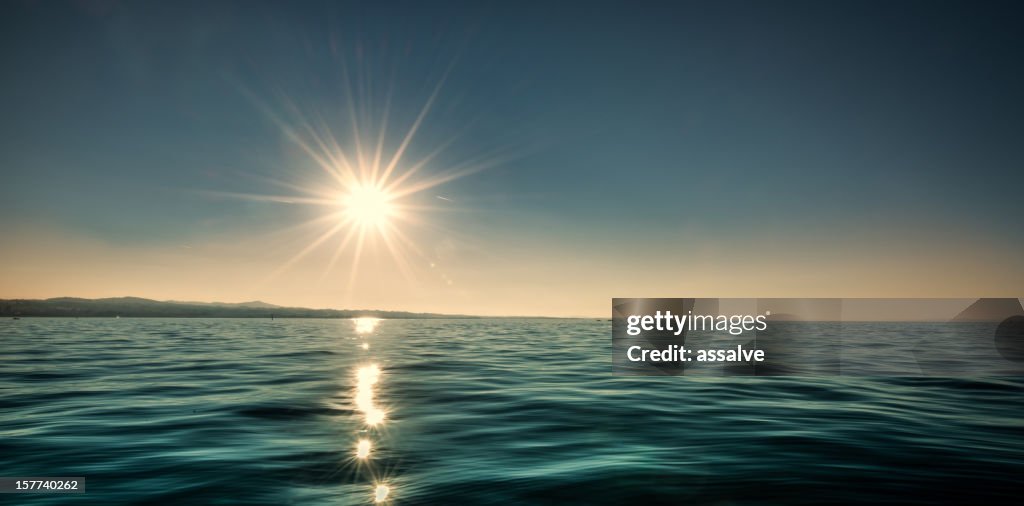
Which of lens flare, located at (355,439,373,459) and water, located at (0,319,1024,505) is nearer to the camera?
water, located at (0,319,1024,505)

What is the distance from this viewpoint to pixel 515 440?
10.3 metres

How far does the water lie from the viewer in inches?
289

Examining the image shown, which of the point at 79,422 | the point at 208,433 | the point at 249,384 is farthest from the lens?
the point at 249,384

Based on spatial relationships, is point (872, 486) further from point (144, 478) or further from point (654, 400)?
point (144, 478)

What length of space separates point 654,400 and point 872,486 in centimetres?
804

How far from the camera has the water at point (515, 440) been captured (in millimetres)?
7328

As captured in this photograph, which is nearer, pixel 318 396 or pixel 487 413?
pixel 487 413

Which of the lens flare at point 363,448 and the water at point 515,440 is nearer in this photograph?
the water at point 515,440

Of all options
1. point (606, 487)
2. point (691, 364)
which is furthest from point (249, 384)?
point (691, 364)

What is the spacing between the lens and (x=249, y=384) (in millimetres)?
18078

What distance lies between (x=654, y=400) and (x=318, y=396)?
10.0 metres

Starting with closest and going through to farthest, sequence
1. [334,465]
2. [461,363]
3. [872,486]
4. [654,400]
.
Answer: [872,486], [334,465], [654,400], [461,363]

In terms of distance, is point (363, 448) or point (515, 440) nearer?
point (363, 448)

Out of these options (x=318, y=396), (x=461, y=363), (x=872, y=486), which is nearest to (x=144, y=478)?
(x=318, y=396)
